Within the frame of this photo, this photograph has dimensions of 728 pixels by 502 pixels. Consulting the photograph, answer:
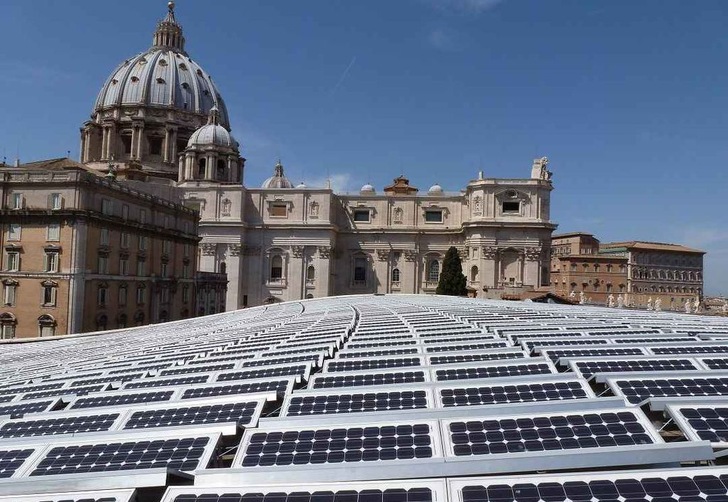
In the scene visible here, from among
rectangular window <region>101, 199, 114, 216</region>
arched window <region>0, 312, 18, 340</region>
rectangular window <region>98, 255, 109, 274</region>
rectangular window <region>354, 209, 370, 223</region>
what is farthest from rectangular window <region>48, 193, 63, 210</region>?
rectangular window <region>354, 209, 370, 223</region>

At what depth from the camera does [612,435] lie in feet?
22.0

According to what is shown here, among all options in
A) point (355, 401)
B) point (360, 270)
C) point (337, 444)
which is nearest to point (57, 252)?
point (355, 401)

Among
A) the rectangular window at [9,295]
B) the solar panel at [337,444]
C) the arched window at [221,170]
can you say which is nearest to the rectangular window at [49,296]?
the rectangular window at [9,295]

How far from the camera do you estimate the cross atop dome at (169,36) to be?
362 feet

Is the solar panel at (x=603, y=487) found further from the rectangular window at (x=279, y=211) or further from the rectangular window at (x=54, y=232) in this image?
the rectangular window at (x=279, y=211)

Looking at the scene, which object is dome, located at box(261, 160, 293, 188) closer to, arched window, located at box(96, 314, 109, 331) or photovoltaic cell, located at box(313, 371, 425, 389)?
arched window, located at box(96, 314, 109, 331)

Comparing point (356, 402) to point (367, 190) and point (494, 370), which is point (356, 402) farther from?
point (367, 190)

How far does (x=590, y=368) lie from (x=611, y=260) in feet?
310

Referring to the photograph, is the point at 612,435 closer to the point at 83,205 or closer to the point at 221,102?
the point at 83,205

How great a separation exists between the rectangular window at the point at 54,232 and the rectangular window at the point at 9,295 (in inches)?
181

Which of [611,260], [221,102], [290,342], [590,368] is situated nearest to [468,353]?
[590,368]

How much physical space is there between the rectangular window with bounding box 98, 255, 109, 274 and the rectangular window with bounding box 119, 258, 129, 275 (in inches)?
69.8

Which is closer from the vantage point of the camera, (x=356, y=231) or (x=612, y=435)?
(x=612, y=435)

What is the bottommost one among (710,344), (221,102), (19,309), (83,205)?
(19,309)
